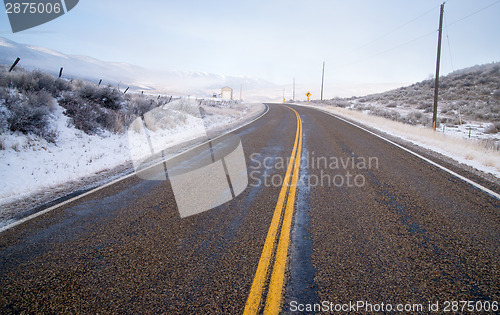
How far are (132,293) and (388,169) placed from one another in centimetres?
646

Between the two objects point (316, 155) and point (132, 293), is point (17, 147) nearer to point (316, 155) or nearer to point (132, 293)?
point (132, 293)

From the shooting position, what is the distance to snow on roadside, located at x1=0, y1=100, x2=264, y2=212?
5.62 metres

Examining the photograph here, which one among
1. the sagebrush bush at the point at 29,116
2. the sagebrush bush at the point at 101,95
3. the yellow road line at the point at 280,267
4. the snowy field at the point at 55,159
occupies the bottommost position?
the yellow road line at the point at 280,267

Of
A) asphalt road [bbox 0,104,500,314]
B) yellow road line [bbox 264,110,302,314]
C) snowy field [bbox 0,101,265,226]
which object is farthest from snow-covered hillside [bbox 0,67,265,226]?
yellow road line [bbox 264,110,302,314]

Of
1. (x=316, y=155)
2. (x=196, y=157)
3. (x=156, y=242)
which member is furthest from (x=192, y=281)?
→ (x=316, y=155)

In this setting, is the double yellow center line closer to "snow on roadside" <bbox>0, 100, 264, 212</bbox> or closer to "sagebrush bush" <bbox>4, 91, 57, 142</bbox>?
"snow on roadside" <bbox>0, 100, 264, 212</bbox>

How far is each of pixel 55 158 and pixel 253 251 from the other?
7397 mm

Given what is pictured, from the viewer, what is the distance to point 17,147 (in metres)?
7.15

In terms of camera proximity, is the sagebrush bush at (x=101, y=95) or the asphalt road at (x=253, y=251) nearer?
the asphalt road at (x=253, y=251)

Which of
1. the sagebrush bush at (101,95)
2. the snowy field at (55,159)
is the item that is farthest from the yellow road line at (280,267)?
the sagebrush bush at (101,95)

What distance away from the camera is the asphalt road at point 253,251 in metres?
2.32

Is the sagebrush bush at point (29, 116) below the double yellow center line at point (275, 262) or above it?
above

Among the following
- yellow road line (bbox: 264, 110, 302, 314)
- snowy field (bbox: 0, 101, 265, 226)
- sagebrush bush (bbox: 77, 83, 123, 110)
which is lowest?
yellow road line (bbox: 264, 110, 302, 314)

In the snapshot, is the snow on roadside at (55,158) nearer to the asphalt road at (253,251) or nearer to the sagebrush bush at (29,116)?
the sagebrush bush at (29,116)
